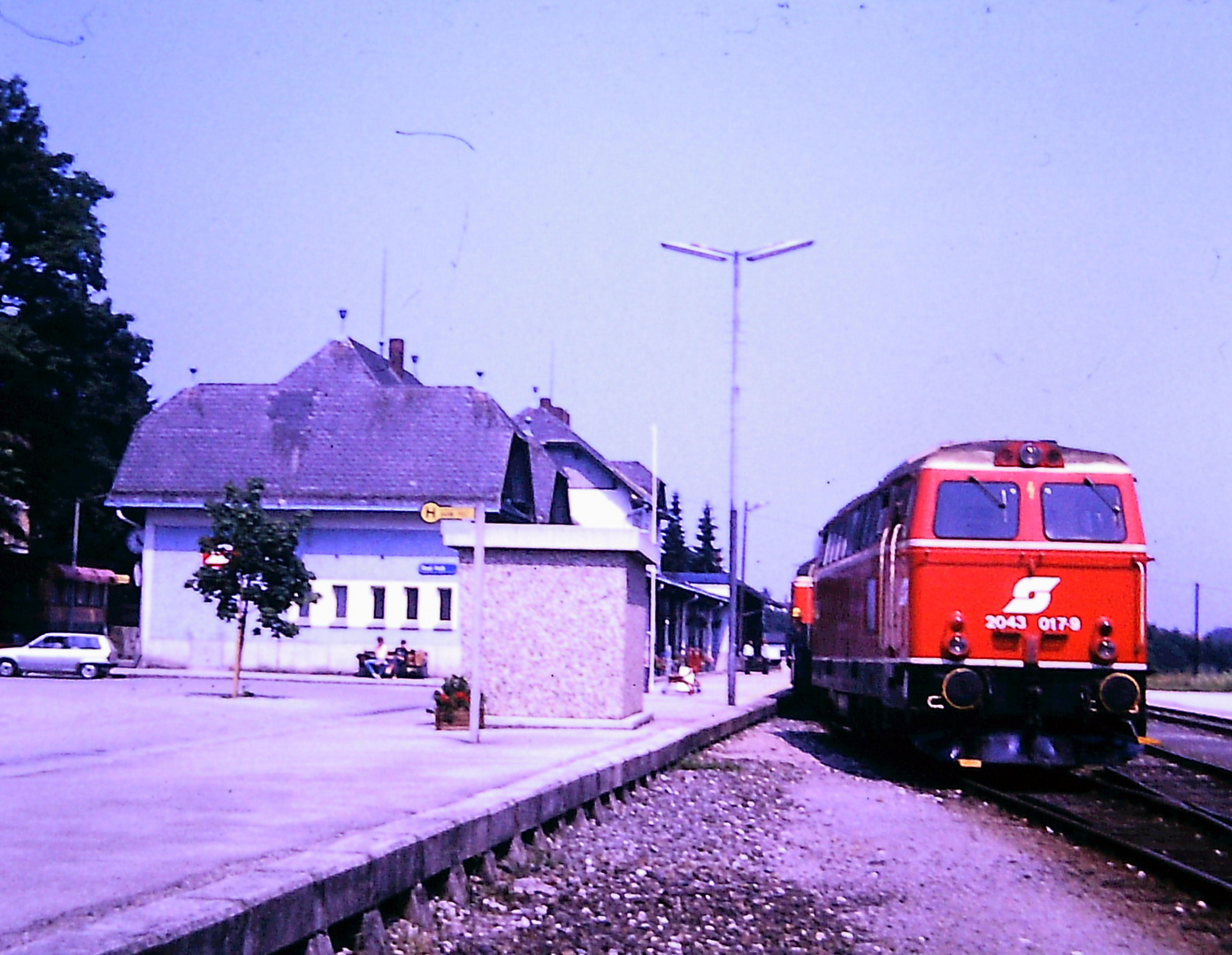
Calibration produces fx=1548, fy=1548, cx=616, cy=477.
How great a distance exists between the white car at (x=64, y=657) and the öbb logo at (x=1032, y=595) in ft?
99.2

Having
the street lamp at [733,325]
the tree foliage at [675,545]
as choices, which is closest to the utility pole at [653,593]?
the street lamp at [733,325]

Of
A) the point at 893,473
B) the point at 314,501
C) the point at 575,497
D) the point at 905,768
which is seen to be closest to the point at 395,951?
the point at 893,473

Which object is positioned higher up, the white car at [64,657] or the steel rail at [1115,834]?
the white car at [64,657]

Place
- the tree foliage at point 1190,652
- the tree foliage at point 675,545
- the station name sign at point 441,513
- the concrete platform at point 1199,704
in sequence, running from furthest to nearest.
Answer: the tree foliage at point 675,545
the tree foliage at point 1190,652
the concrete platform at point 1199,704
the station name sign at point 441,513

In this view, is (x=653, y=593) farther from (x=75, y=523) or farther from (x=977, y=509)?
(x=75, y=523)

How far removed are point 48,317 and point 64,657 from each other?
1250cm

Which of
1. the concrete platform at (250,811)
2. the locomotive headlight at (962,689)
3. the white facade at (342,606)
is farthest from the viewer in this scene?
the white facade at (342,606)

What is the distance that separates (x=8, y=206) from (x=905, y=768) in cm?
3728

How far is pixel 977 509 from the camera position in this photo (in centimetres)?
1571

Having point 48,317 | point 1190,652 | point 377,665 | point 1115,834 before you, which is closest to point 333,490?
point 377,665

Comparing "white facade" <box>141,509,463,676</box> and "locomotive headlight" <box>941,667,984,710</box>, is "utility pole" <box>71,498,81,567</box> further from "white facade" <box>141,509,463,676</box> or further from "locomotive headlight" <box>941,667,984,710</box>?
"locomotive headlight" <box>941,667,984,710</box>

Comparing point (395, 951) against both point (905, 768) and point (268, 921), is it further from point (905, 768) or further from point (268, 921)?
point (905, 768)

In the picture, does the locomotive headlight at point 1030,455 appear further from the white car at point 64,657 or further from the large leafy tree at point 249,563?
the white car at point 64,657

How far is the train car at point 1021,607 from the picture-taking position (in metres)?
15.1
